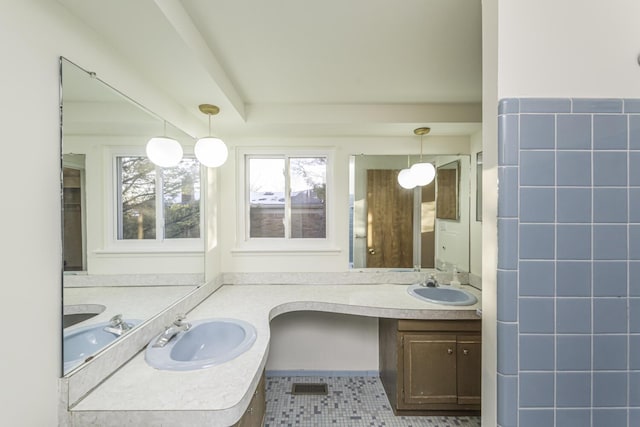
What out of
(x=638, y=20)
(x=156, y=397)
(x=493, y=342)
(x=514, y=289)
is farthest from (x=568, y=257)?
(x=156, y=397)

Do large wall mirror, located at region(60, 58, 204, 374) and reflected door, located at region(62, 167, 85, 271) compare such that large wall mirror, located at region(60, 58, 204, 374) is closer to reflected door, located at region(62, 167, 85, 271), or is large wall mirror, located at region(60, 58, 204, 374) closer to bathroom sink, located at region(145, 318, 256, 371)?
reflected door, located at region(62, 167, 85, 271)

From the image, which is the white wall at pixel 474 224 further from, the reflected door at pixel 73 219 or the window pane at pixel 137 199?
the reflected door at pixel 73 219

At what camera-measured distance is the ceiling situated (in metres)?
1.15

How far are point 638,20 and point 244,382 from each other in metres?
1.85

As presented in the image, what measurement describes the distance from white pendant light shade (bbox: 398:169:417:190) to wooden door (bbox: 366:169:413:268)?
4cm

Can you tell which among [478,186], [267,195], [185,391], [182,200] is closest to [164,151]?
[182,200]

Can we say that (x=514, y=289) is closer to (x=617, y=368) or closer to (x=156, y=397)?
(x=617, y=368)

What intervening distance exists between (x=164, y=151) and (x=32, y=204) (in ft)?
2.79

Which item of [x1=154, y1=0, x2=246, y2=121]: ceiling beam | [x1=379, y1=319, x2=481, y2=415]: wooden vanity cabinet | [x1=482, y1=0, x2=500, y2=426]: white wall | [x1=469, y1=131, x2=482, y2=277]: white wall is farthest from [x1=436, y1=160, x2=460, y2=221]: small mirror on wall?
[x1=154, y1=0, x2=246, y2=121]: ceiling beam

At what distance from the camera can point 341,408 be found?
2207mm

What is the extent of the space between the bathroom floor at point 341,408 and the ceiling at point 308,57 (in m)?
2.21

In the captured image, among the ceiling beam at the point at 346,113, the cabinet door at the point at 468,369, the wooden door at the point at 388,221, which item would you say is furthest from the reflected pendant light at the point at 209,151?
the cabinet door at the point at 468,369

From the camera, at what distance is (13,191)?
2.70 ft

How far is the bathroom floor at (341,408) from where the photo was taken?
2.07m
